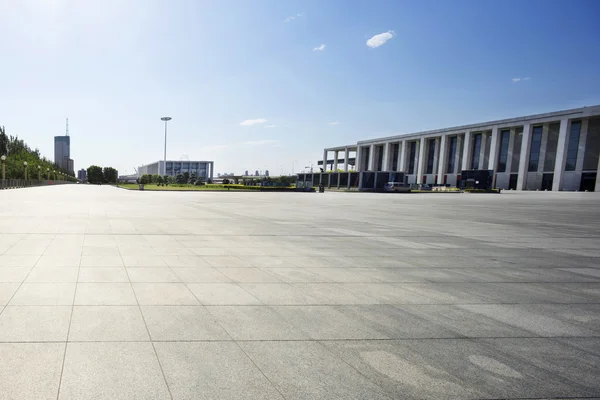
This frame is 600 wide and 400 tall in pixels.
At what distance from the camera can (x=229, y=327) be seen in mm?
3689

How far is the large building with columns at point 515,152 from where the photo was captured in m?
70.0

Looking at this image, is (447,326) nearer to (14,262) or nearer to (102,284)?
(102,284)

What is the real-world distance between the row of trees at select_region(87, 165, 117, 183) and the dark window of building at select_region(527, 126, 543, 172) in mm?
168273

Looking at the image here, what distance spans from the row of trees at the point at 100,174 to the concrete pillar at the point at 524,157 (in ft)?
546

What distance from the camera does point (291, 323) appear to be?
3838mm

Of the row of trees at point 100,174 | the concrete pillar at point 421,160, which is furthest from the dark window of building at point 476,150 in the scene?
the row of trees at point 100,174

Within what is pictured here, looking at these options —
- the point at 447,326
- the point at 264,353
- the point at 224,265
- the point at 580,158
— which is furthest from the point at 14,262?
the point at 580,158

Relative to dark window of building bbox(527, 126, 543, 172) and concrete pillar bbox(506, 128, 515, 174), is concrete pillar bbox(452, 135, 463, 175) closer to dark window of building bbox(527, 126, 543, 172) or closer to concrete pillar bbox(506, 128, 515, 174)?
concrete pillar bbox(506, 128, 515, 174)

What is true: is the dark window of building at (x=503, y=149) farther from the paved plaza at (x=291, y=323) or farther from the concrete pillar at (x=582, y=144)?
the paved plaza at (x=291, y=323)

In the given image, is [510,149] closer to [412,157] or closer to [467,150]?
[467,150]

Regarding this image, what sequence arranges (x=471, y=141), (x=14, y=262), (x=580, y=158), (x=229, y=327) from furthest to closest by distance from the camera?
(x=471, y=141) → (x=580, y=158) → (x=14, y=262) → (x=229, y=327)

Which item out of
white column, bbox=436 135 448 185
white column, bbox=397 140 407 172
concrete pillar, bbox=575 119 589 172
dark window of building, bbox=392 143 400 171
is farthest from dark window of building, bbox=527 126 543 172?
dark window of building, bbox=392 143 400 171

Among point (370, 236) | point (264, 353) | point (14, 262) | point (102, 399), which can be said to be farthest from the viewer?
point (370, 236)

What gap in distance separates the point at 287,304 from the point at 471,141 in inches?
3774
